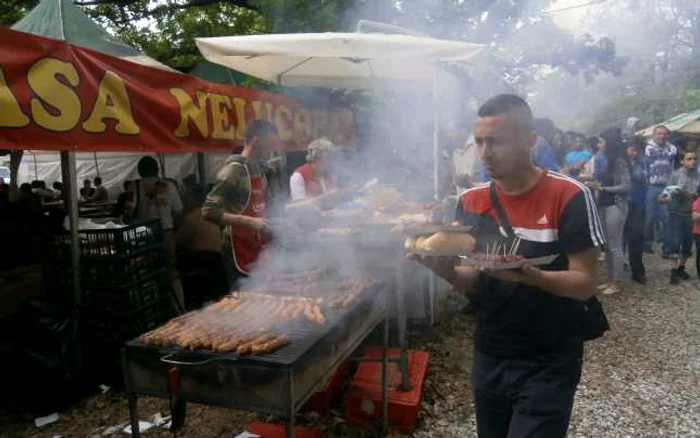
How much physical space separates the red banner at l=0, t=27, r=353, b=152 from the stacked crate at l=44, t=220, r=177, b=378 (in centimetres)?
91

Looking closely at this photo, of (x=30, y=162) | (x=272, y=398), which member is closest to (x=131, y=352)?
(x=272, y=398)

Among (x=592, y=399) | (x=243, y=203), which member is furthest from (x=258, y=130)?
(x=592, y=399)

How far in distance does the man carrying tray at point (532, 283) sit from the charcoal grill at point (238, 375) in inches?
34.4

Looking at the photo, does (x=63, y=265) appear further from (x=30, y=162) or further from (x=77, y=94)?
(x=30, y=162)

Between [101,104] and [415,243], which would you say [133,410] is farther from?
[101,104]

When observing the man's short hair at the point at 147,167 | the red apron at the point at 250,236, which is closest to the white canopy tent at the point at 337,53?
the red apron at the point at 250,236

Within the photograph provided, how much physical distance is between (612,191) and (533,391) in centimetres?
584

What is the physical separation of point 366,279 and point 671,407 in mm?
2703

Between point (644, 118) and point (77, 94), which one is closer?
point (77, 94)

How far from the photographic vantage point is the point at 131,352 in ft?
8.41

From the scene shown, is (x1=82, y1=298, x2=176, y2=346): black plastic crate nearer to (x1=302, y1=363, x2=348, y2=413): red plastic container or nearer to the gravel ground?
the gravel ground

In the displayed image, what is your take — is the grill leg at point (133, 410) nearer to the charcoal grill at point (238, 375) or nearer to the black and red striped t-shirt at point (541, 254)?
the charcoal grill at point (238, 375)

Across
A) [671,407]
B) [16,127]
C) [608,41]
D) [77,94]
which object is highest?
[608,41]

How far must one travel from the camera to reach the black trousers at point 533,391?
1.95 m
